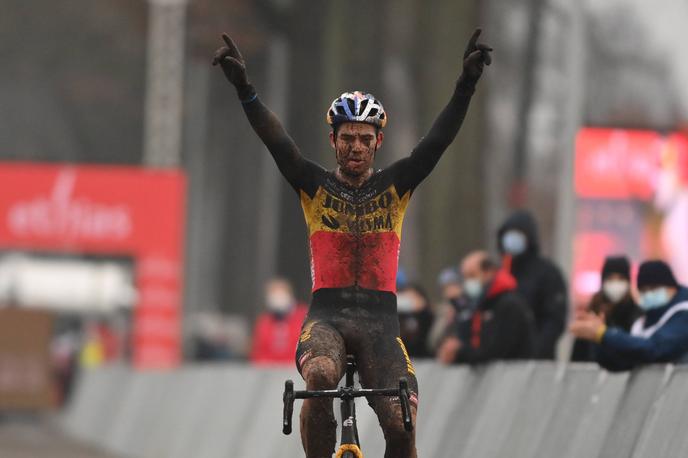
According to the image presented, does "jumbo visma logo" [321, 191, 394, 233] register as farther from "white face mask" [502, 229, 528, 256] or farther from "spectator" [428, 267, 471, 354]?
"spectator" [428, 267, 471, 354]

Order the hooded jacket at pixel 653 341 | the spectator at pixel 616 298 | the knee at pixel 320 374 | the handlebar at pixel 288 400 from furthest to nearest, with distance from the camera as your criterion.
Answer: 1. the spectator at pixel 616 298
2. the hooded jacket at pixel 653 341
3. the knee at pixel 320 374
4. the handlebar at pixel 288 400

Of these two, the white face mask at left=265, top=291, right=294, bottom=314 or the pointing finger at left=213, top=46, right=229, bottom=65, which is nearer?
the pointing finger at left=213, top=46, right=229, bottom=65

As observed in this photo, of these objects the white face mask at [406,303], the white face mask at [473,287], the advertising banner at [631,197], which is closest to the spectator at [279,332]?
the advertising banner at [631,197]

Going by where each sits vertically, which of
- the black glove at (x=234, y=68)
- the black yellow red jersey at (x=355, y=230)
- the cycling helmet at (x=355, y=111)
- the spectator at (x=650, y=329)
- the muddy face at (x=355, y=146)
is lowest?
the spectator at (x=650, y=329)

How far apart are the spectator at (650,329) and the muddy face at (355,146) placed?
5.12 feet

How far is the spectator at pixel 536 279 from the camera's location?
15.4 meters

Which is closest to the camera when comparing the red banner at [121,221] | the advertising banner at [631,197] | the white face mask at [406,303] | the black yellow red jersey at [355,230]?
the black yellow red jersey at [355,230]

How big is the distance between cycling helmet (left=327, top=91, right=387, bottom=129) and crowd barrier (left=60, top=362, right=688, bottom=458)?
1.76 meters

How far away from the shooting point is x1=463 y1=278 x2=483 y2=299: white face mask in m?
16.1

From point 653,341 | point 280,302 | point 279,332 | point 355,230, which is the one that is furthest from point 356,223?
point 280,302

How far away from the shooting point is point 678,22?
34312 mm

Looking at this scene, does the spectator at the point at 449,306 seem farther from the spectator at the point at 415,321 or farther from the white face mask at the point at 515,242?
the white face mask at the point at 515,242

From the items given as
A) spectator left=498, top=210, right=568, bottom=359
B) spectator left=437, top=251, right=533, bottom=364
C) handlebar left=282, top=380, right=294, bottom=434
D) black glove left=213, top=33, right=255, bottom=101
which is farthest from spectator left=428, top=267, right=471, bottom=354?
handlebar left=282, top=380, right=294, bottom=434

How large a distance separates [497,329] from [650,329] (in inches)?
81.1
